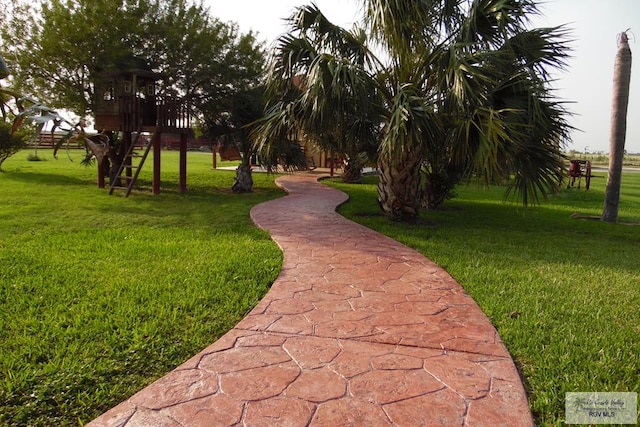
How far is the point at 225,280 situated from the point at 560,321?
315 centimetres

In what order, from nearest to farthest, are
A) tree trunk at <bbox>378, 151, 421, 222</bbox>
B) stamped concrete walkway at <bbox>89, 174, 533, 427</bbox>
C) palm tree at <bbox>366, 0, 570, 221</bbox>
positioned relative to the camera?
stamped concrete walkway at <bbox>89, 174, 533, 427</bbox>
palm tree at <bbox>366, 0, 570, 221</bbox>
tree trunk at <bbox>378, 151, 421, 222</bbox>

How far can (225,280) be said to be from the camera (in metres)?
4.72

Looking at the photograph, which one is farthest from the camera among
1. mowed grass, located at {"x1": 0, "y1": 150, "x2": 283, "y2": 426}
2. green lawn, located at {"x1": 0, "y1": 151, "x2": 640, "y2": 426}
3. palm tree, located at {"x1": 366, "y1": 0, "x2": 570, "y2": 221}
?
palm tree, located at {"x1": 366, "y1": 0, "x2": 570, "y2": 221}

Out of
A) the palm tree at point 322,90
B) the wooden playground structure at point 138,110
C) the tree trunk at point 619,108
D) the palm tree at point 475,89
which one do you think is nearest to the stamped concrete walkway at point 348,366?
the palm tree at point 475,89

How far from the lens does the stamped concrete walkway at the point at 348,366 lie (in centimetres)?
247

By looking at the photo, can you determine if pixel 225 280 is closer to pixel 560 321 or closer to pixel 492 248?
pixel 560 321

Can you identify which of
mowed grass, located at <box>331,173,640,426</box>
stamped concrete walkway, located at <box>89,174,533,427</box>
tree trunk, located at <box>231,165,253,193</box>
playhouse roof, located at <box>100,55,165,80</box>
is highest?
playhouse roof, located at <box>100,55,165,80</box>

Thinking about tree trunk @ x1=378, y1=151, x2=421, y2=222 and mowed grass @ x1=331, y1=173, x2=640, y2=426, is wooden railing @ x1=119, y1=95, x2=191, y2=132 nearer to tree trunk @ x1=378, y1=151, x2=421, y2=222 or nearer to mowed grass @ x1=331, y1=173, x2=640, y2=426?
mowed grass @ x1=331, y1=173, x2=640, y2=426

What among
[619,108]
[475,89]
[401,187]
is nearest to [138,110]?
[401,187]

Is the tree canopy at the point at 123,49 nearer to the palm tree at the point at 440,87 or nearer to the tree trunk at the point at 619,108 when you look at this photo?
the palm tree at the point at 440,87

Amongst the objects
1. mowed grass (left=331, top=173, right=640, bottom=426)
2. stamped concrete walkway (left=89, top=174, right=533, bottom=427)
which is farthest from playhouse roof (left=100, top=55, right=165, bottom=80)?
stamped concrete walkway (left=89, top=174, right=533, bottom=427)

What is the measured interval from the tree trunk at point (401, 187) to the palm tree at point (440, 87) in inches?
1.1

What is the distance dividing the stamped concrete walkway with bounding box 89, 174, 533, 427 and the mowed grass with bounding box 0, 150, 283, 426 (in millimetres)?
252

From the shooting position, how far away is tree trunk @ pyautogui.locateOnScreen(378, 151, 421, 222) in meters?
8.66
